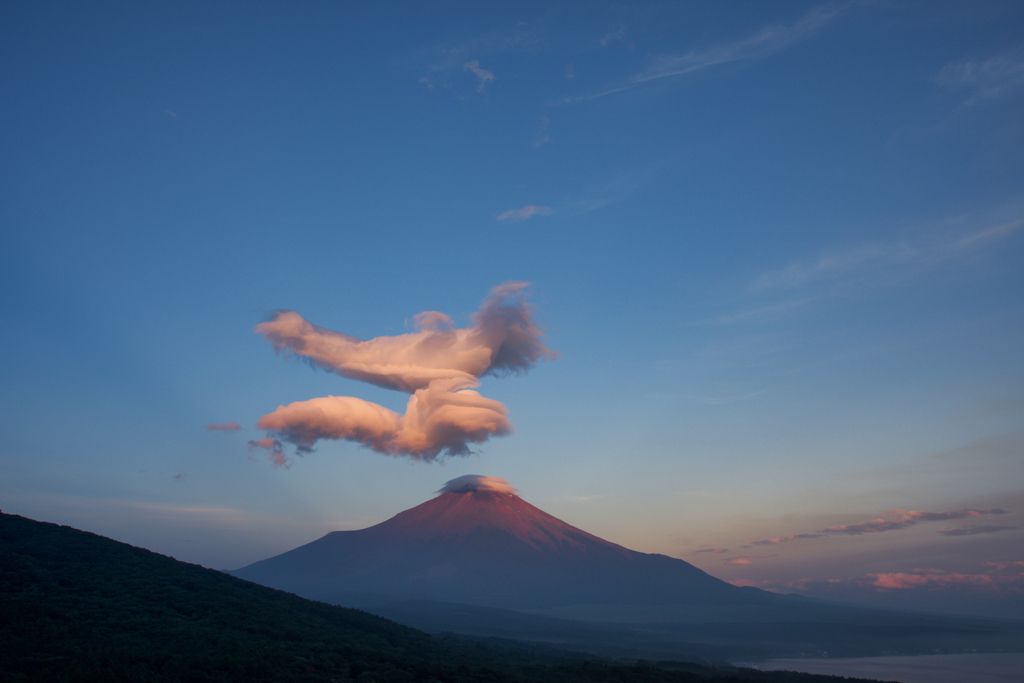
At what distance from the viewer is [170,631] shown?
41.0 meters

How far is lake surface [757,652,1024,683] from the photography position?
115875mm

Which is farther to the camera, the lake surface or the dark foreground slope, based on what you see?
the lake surface

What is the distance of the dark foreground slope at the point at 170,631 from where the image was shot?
33.7 metres

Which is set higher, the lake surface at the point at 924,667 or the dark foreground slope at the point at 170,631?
the dark foreground slope at the point at 170,631

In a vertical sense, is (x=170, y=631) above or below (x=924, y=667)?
above

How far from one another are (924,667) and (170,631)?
160668 mm

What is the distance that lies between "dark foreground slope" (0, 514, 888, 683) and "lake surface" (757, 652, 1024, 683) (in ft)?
271

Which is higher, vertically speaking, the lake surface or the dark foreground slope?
the dark foreground slope

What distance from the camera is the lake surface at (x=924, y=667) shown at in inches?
4562

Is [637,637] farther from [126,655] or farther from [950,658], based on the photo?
[126,655]

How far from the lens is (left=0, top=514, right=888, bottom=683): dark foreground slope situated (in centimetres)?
3366

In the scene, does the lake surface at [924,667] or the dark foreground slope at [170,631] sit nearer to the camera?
the dark foreground slope at [170,631]

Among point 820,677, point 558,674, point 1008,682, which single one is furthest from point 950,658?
point 558,674

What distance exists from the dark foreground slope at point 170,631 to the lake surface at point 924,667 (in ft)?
271
